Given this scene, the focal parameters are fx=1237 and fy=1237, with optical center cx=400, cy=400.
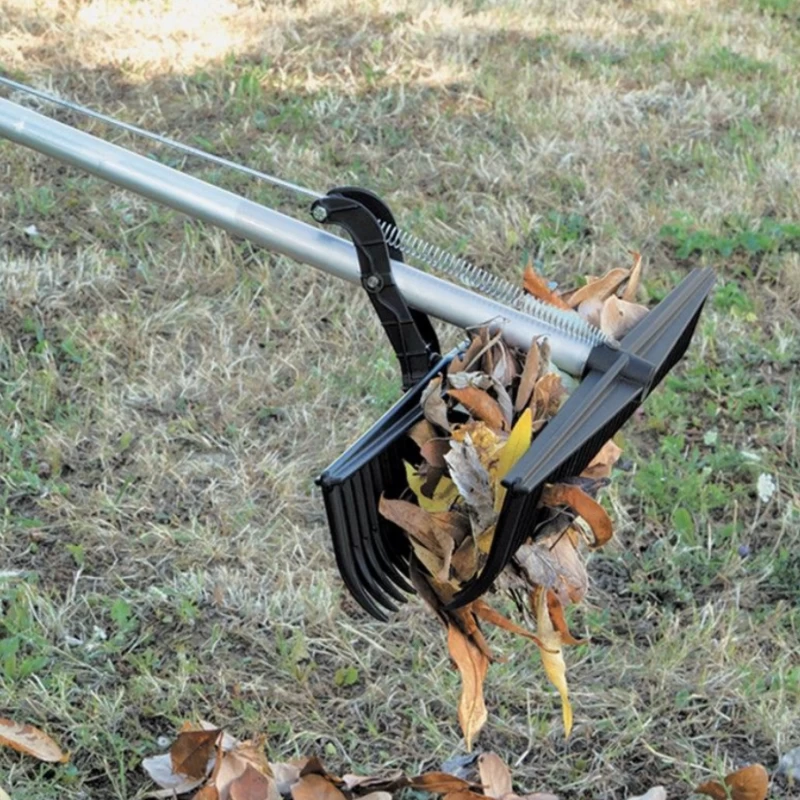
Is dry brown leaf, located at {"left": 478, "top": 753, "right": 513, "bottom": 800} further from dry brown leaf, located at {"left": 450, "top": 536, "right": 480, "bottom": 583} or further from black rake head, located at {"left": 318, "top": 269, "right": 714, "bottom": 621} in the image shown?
dry brown leaf, located at {"left": 450, "top": 536, "right": 480, "bottom": 583}

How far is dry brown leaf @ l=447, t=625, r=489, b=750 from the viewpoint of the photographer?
1761 millimetres

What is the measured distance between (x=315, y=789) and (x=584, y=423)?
905 millimetres

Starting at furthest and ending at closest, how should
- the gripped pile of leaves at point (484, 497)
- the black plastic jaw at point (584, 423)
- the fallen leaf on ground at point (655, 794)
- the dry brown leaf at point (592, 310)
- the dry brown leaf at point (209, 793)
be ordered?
the fallen leaf on ground at point (655, 794)
the dry brown leaf at point (209, 793)
the dry brown leaf at point (592, 310)
the gripped pile of leaves at point (484, 497)
the black plastic jaw at point (584, 423)

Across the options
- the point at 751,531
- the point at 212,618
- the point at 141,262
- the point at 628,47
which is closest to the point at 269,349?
the point at 141,262

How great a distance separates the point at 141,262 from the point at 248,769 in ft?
6.58

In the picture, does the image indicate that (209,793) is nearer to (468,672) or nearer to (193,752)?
(193,752)

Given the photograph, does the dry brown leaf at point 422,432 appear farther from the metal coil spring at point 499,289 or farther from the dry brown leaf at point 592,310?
the dry brown leaf at point 592,310

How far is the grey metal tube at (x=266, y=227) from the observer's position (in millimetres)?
1691

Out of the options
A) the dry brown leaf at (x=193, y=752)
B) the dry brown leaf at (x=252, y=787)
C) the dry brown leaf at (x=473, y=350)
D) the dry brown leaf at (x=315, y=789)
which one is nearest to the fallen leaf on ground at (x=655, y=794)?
the dry brown leaf at (x=315, y=789)

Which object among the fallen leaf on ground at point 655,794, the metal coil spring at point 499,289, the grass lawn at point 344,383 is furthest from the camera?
the grass lawn at point 344,383

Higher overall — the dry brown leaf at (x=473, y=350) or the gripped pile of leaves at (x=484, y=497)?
the dry brown leaf at (x=473, y=350)

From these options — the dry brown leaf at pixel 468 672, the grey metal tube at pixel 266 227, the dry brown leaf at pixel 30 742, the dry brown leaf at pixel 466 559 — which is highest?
the grey metal tube at pixel 266 227

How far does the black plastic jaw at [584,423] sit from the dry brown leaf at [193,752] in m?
0.67

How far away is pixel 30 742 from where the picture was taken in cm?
226
